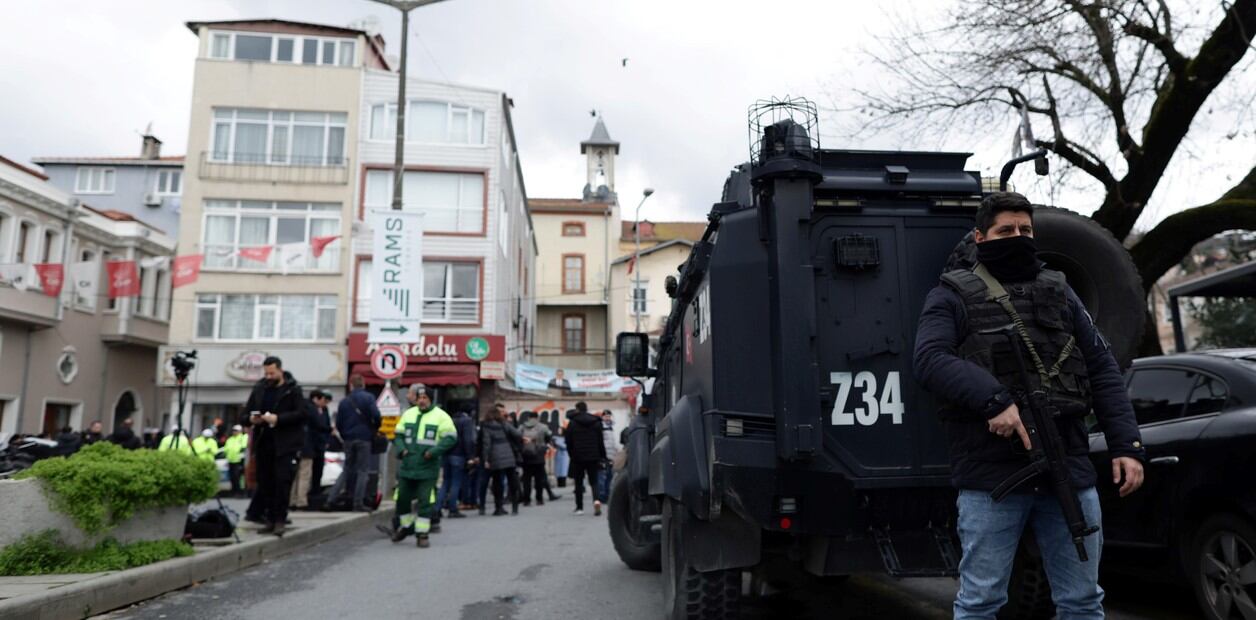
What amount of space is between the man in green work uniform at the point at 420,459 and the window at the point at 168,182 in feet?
125

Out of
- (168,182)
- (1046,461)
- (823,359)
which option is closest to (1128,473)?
(1046,461)

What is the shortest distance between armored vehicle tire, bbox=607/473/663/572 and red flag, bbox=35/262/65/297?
24900mm

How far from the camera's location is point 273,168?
29.5 meters

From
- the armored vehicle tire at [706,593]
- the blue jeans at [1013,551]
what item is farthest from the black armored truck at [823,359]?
the blue jeans at [1013,551]

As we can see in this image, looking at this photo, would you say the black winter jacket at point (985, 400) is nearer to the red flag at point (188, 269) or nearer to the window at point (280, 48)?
the red flag at point (188, 269)

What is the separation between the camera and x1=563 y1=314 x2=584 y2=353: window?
48781mm

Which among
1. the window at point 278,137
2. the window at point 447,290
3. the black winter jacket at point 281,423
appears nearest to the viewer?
the black winter jacket at point 281,423

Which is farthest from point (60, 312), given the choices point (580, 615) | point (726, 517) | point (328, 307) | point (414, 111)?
point (726, 517)

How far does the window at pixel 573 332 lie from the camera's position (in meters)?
48.8

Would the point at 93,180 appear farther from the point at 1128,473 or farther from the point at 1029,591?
the point at 1128,473

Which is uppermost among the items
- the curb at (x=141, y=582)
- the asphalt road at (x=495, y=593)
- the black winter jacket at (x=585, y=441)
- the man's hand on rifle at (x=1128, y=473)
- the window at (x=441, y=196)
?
the window at (x=441, y=196)

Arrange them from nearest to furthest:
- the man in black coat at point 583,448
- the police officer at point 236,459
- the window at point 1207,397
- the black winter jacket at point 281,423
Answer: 1. the window at point 1207,397
2. the black winter jacket at point 281,423
3. the man in black coat at point 583,448
4. the police officer at point 236,459

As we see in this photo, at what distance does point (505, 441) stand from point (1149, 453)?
423 inches

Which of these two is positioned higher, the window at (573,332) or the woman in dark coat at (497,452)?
the window at (573,332)
